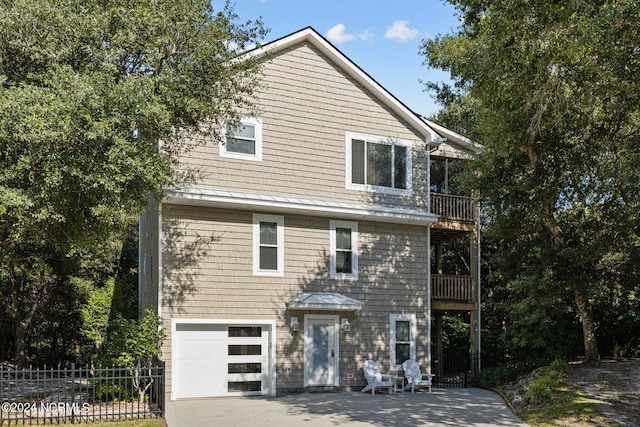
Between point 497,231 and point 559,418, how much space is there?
276 inches

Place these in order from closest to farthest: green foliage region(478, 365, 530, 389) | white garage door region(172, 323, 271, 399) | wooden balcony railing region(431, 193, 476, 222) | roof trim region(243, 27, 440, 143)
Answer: white garage door region(172, 323, 271, 399)
roof trim region(243, 27, 440, 143)
green foliage region(478, 365, 530, 389)
wooden balcony railing region(431, 193, 476, 222)

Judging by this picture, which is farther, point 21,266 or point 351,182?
point 21,266

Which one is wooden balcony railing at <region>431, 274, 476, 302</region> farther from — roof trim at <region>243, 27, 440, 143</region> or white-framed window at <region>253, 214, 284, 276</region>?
white-framed window at <region>253, 214, 284, 276</region>

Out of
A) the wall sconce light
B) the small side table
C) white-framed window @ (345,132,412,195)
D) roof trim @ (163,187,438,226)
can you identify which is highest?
white-framed window @ (345,132,412,195)

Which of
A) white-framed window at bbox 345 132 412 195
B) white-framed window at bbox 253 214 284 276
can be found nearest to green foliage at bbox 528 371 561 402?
white-framed window at bbox 345 132 412 195

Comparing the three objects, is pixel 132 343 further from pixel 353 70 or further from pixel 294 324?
pixel 353 70

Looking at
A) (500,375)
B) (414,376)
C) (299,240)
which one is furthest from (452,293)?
(299,240)

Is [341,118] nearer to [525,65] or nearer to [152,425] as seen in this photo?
[525,65]

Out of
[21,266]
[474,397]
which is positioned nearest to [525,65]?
[474,397]

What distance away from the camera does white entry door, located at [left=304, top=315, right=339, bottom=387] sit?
58.6ft

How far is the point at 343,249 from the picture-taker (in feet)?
61.6

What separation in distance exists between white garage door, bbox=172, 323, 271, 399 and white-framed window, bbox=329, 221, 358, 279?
264 cm

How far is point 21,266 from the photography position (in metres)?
24.9

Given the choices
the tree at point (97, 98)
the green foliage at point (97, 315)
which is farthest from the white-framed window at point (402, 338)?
the green foliage at point (97, 315)
